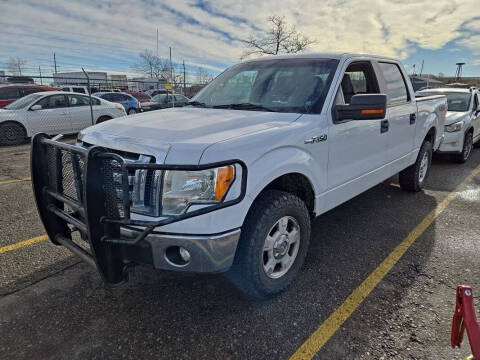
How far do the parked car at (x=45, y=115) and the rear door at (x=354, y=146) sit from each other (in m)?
9.42

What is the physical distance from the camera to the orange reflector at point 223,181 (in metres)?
2.02

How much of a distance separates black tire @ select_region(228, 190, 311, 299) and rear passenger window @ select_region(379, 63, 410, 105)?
229cm

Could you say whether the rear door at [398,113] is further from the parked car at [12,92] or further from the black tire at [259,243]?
the parked car at [12,92]

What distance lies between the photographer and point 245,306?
8.34 ft

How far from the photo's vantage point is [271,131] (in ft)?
7.83

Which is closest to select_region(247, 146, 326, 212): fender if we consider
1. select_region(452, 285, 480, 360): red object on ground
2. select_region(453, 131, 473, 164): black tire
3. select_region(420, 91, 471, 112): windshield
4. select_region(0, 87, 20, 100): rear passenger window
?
select_region(452, 285, 480, 360): red object on ground

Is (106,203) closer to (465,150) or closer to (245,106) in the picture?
(245,106)

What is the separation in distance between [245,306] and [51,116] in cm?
985

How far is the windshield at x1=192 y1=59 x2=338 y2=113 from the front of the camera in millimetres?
2963

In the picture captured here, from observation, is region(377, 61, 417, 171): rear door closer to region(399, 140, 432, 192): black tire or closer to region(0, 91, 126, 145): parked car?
region(399, 140, 432, 192): black tire

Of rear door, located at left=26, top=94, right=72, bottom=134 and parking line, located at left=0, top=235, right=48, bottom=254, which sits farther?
rear door, located at left=26, top=94, right=72, bottom=134

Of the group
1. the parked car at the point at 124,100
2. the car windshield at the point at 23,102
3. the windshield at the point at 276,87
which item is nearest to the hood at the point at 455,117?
the windshield at the point at 276,87

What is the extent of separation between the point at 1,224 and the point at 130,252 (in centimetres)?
288

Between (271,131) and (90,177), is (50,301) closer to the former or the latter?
(90,177)
